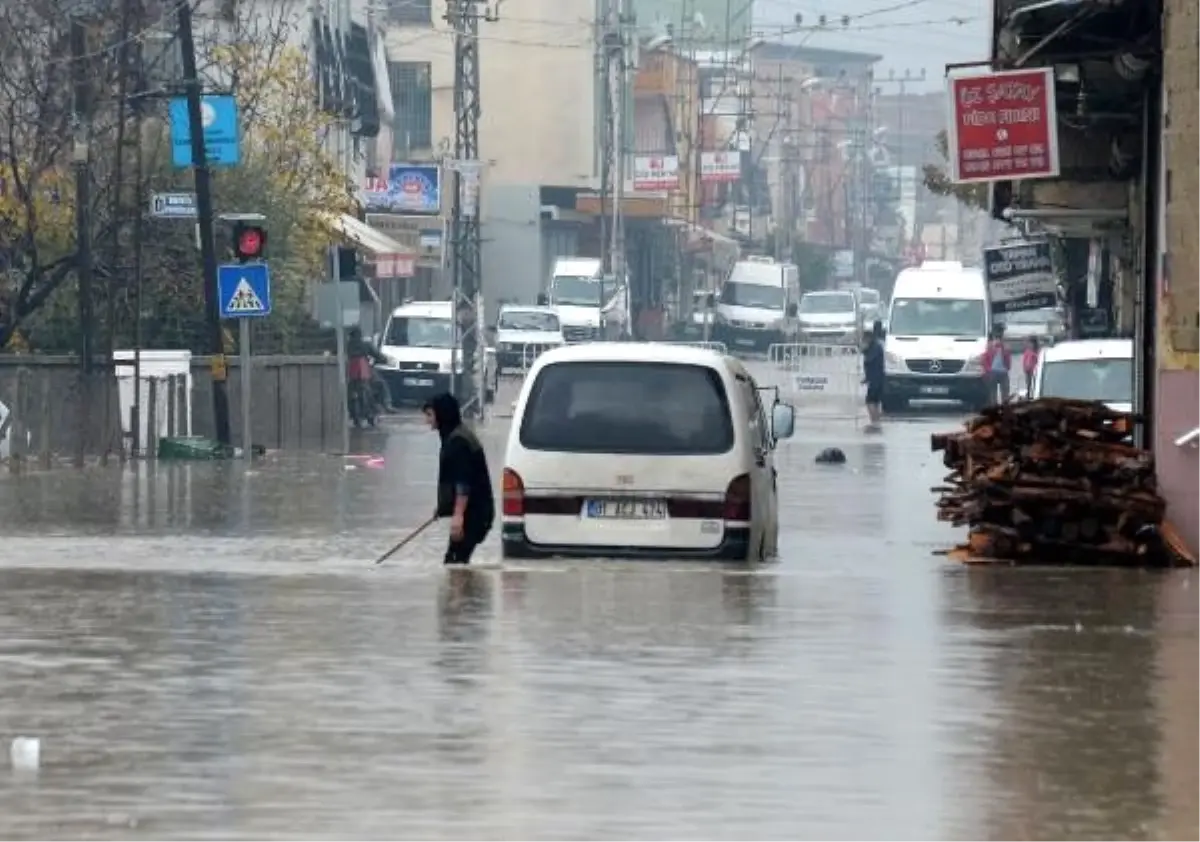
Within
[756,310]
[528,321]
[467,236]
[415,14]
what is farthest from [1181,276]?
[415,14]

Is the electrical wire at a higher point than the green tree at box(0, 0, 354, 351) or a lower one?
higher

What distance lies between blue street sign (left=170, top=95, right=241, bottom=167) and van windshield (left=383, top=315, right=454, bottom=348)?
2058cm

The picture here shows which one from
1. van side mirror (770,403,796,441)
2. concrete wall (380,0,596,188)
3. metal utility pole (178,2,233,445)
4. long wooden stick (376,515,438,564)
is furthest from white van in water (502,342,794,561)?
concrete wall (380,0,596,188)

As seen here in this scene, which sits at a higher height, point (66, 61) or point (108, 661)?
point (66, 61)

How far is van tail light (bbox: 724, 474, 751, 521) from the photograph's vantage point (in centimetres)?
2009

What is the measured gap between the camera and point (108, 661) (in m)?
14.4

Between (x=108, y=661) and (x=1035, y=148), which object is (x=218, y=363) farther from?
(x=108, y=661)

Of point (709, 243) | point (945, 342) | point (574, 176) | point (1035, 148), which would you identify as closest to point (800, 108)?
point (709, 243)

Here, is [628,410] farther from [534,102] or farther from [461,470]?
[534,102]

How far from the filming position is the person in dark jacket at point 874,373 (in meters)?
59.5

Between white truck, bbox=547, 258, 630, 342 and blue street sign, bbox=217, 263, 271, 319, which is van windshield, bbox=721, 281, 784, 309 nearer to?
white truck, bbox=547, 258, 630, 342

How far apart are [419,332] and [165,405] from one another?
22.0 m

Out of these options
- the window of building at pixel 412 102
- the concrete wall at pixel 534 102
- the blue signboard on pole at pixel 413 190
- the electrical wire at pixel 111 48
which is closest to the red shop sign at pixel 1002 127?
the electrical wire at pixel 111 48

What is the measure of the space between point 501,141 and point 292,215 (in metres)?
58.8
